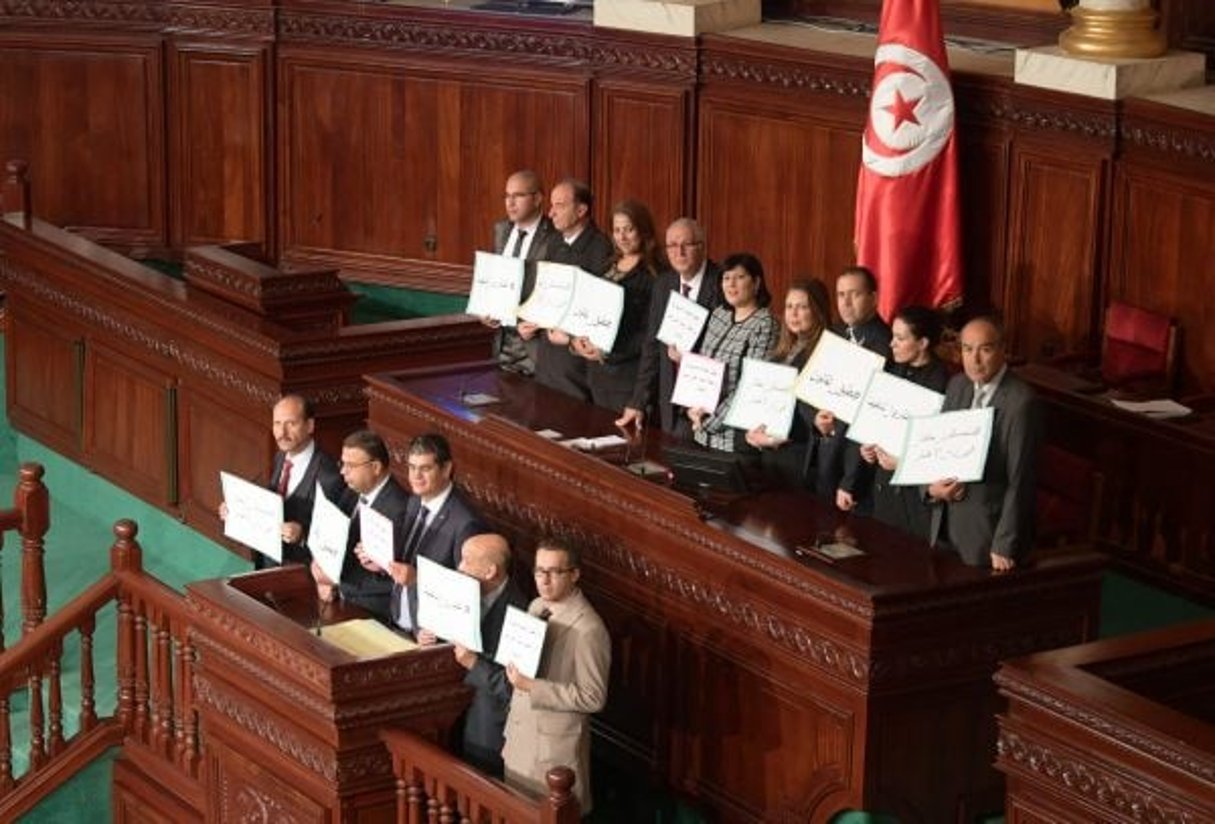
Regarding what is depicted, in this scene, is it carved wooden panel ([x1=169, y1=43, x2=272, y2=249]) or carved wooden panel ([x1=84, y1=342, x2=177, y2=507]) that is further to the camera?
carved wooden panel ([x1=169, y1=43, x2=272, y2=249])

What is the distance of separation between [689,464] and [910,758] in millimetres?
1390

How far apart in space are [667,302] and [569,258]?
714 mm

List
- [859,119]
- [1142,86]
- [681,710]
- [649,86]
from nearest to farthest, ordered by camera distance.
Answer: [681,710] → [1142,86] → [859,119] → [649,86]

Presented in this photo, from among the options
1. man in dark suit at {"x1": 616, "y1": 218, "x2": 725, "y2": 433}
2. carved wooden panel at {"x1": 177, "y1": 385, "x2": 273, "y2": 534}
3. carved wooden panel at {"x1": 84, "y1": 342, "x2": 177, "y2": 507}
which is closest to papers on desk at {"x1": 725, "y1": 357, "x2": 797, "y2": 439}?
man in dark suit at {"x1": 616, "y1": 218, "x2": 725, "y2": 433}

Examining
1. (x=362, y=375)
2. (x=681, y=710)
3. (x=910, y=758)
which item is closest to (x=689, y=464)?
(x=681, y=710)

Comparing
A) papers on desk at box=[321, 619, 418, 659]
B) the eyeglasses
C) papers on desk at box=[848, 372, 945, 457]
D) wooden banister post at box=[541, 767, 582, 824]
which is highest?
papers on desk at box=[848, 372, 945, 457]

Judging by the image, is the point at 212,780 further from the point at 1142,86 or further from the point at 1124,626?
the point at 1142,86

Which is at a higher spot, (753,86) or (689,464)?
(753,86)

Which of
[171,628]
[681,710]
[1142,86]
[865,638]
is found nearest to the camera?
[865,638]

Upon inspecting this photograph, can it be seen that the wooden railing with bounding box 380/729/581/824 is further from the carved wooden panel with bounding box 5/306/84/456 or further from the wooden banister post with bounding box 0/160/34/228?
the wooden banister post with bounding box 0/160/34/228

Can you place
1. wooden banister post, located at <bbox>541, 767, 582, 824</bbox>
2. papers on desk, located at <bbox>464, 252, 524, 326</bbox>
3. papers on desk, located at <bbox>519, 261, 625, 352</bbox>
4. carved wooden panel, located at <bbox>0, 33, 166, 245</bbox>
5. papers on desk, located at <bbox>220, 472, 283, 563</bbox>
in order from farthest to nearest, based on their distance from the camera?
carved wooden panel, located at <bbox>0, 33, 166, 245</bbox> → papers on desk, located at <bbox>464, 252, 524, 326</bbox> → papers on desk, located at <bbox>519, 261, 625, 352</bbox> → papers on desk, located at <bbox>220, 472, 283, 563</bbox> → wooden banister post, located at <bbox>541, 767, 582, 824</bbox>

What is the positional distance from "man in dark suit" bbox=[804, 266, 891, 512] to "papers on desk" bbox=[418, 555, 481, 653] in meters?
1.43

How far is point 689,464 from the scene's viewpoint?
934cm

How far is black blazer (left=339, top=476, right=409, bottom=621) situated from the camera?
9305 millimetres
